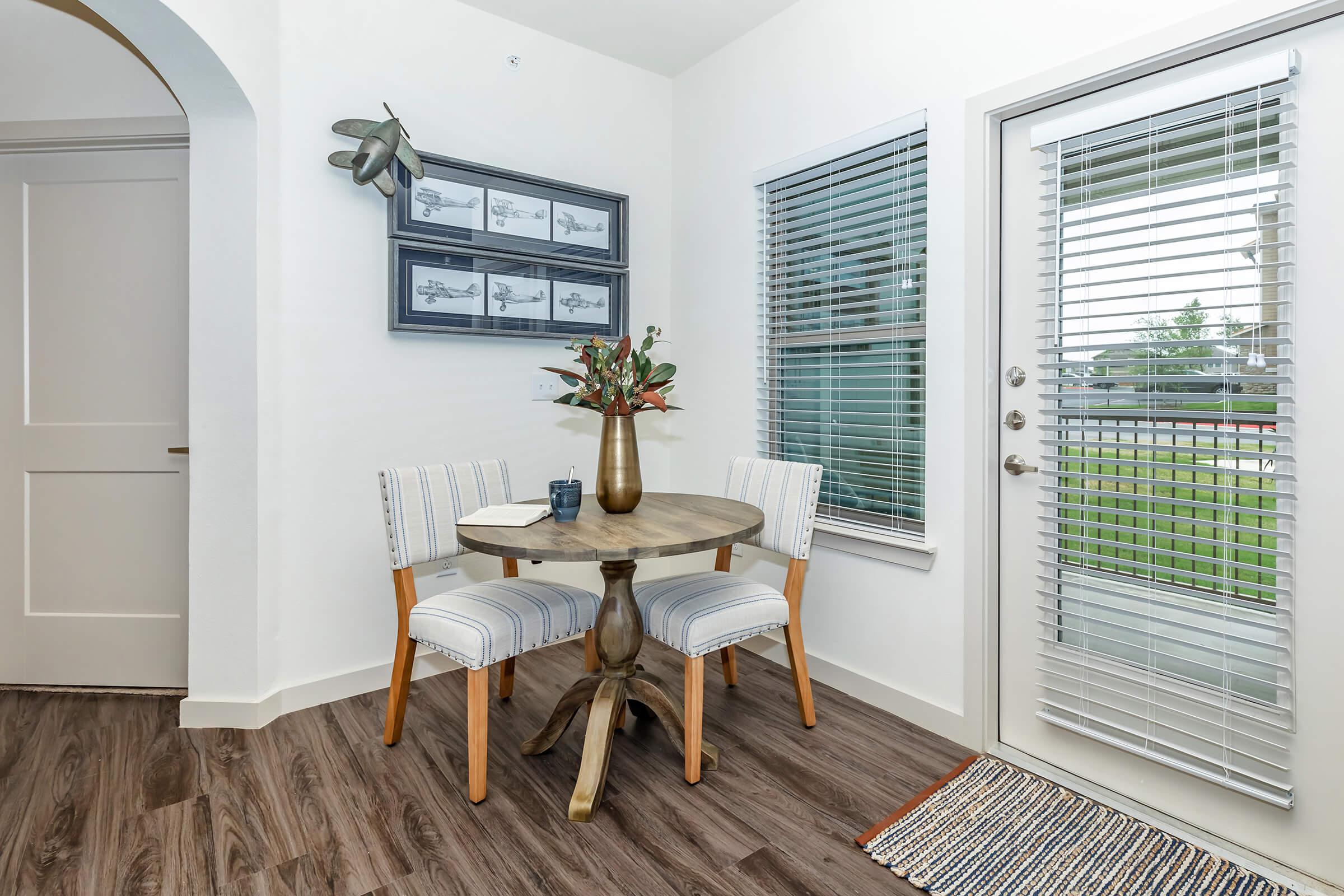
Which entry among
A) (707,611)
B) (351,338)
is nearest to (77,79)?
(351,338)

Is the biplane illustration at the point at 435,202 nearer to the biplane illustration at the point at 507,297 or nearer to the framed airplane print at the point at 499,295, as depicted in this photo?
the framed airplane print at the point at 499,295

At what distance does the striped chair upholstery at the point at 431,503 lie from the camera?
218 cm

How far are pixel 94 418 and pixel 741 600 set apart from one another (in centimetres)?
251

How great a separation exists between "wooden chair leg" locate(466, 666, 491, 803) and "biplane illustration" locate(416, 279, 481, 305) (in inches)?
59.6

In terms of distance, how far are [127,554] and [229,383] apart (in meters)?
0.91

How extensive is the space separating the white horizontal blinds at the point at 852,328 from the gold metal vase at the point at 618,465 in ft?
3.13

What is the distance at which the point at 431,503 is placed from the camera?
2.28m

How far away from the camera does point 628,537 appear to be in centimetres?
183

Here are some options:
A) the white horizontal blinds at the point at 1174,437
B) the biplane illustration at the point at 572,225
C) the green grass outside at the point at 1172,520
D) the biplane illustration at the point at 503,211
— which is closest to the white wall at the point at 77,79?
the biplane illustration at the point at 503,211

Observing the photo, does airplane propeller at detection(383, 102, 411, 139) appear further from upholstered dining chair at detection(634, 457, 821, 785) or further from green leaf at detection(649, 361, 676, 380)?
upholstered dining chair at detection(634, 457, 821, 785)

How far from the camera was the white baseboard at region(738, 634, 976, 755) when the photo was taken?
2238mm

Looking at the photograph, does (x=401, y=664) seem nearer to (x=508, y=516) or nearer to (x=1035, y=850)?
(x=508, y=516)

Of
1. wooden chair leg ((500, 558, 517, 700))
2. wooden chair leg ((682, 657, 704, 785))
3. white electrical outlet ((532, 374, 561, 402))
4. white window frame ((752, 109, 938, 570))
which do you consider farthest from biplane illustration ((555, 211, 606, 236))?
wooden chair leg ((682, 657, 704, 785))

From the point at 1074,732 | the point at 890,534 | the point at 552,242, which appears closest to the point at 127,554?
the point at 552,242
